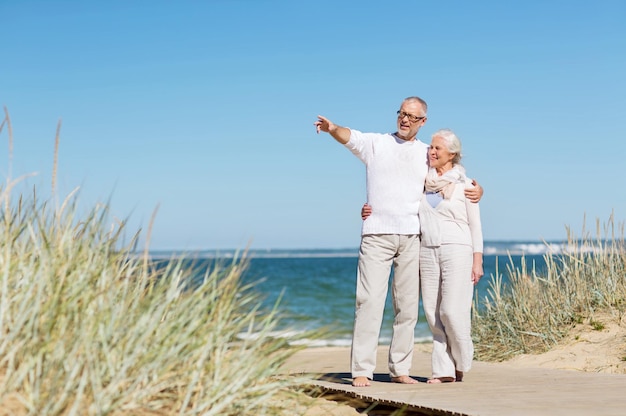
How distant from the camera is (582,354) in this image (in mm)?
8531

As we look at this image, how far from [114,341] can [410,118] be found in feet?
10.4

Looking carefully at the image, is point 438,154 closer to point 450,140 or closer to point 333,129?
point 450,140

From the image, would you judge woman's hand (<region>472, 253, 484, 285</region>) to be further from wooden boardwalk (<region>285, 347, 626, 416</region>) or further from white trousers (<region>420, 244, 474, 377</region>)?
wooden boardwalk (<region>285, 347, 626, 416</region>)

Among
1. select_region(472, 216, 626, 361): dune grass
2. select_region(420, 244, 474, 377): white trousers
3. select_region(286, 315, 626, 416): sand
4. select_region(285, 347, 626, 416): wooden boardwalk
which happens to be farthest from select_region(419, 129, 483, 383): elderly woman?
select_region(472, 216, 626, 361): dune grass

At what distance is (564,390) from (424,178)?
1782 mm

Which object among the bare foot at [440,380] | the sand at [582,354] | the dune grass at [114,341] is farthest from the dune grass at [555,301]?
the dune grass at [114,341]

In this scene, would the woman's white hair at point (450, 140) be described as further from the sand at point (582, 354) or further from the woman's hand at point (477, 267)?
the sand at point (582, 354)

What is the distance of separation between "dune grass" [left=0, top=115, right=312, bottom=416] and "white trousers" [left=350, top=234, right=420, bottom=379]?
1843 millimetres

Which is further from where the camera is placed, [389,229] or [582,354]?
[582,354]

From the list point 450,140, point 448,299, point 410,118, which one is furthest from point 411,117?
point 448,299

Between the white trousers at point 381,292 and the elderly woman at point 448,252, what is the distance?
0.33ft

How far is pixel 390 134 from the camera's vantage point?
620cm

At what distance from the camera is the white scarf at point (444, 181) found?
6070mm

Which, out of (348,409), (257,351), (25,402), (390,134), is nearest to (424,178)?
(390,134)
